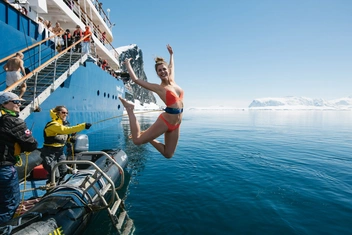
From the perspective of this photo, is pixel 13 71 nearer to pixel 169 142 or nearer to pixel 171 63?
pixel 171 63

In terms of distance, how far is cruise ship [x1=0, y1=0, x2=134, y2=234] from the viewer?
3.96 metres

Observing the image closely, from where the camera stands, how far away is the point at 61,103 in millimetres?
12539

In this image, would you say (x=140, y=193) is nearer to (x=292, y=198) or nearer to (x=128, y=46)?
(x=292, y=198)

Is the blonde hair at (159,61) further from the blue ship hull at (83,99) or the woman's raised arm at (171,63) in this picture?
the blue ship hull at (83,99)

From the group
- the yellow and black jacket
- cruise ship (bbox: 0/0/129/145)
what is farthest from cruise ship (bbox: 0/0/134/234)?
the yellow and black jacket

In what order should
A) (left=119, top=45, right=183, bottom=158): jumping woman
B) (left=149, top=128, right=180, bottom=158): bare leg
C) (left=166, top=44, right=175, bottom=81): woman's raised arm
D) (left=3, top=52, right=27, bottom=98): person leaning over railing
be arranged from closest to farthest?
(left=119, top=45, right=183, bottom=158): jumping woman → (left=149, top=128, right=180, bottom=158): bare leg → (left=166, top=44, right=175, bottom=81): woman's raised arm → (left=3, top=52, right=27, bottom=98): person leaning over railing

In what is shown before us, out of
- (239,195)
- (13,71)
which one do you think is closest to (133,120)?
(239,195)

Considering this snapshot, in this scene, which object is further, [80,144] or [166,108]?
[80,144]

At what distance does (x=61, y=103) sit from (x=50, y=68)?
2249 millimetres

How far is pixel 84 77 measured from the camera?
15508mm

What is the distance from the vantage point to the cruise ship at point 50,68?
29.9 ft

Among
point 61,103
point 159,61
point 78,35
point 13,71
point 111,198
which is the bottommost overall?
point 111,198

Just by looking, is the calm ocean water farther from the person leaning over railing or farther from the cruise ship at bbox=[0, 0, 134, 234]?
the person leaning over railing

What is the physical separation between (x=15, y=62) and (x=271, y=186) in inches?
438
